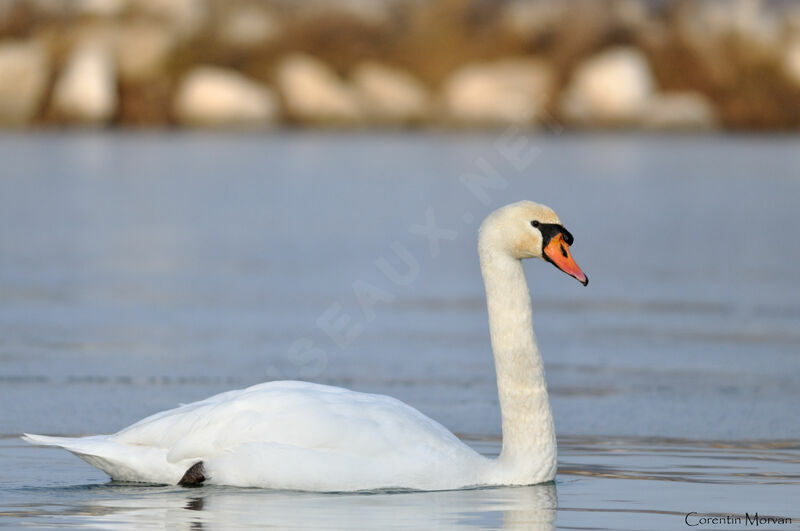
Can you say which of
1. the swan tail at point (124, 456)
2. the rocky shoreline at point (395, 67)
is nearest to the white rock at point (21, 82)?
the rocky shoreline at point (395, 67)

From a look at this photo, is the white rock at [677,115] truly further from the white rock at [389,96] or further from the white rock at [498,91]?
the white rock at [389,96]

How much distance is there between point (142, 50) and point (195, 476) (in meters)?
65.5

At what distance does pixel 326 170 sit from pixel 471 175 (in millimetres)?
3652

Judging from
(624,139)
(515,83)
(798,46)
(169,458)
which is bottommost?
(169,458)

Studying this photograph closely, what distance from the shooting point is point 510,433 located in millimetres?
7773

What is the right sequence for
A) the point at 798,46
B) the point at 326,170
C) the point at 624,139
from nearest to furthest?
the point at 326,170, the point at 624,139, the point at 798,46

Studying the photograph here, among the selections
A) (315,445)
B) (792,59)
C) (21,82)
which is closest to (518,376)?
(315,445)

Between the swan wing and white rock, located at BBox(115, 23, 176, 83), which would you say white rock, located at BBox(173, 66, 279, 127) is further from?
the swan wing

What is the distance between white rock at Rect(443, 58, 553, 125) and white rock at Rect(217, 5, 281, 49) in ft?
33.8

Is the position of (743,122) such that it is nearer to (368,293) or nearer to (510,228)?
(368,293)

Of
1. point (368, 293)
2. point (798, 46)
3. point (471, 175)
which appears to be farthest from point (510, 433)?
point (798, 46)

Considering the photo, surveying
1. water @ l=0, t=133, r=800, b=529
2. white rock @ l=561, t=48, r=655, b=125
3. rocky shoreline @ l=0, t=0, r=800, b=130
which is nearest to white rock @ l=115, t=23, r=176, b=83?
rocky shoreline @ l=0, t=0, r=800, b=130

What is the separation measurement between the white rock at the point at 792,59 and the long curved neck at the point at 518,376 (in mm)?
68563

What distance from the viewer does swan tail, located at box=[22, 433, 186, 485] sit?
744 centimetres
